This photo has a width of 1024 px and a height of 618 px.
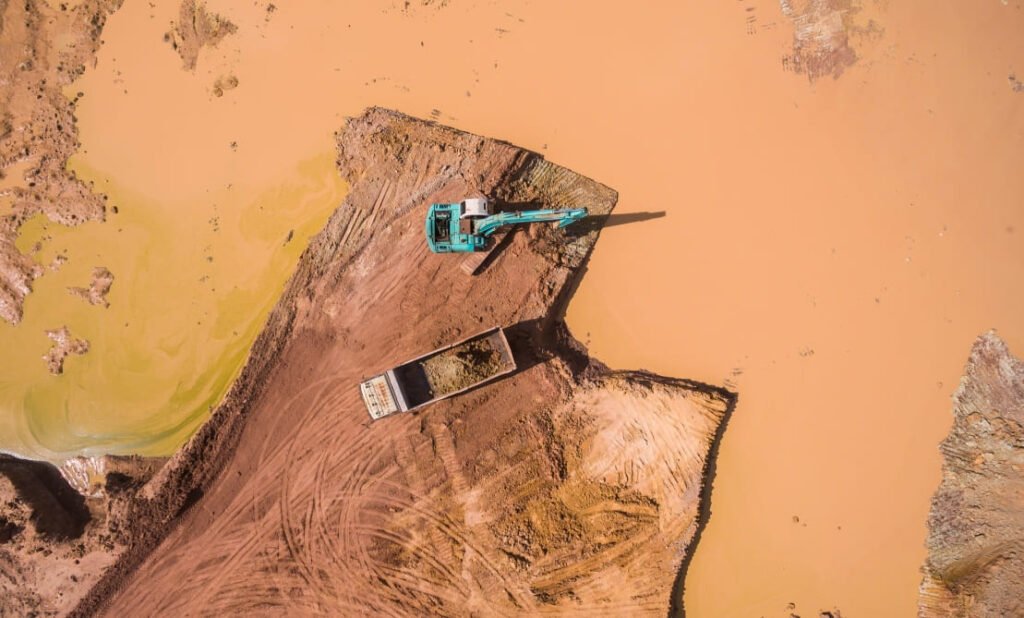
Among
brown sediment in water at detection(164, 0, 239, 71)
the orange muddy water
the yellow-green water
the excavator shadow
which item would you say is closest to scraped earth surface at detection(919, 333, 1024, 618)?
the orange muddy water

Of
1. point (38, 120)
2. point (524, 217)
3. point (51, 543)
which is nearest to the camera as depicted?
point (524, 217)

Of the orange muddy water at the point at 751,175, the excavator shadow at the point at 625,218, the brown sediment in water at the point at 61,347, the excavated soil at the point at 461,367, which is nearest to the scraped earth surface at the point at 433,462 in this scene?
the excavator shadow at the point at 625,218

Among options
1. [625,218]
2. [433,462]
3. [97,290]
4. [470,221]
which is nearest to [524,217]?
[470,221]

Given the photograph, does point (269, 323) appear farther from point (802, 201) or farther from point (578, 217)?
point (802, 201)

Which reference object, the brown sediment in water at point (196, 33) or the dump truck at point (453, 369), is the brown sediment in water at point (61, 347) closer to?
the brown sediment in water at point (196, 33)

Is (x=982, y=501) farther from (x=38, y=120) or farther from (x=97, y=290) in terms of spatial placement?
(x=38, y=120)

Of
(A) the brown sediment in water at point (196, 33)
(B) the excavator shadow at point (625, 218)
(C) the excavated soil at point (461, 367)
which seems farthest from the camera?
(A) the brown sediment in water at point (196, 33)
